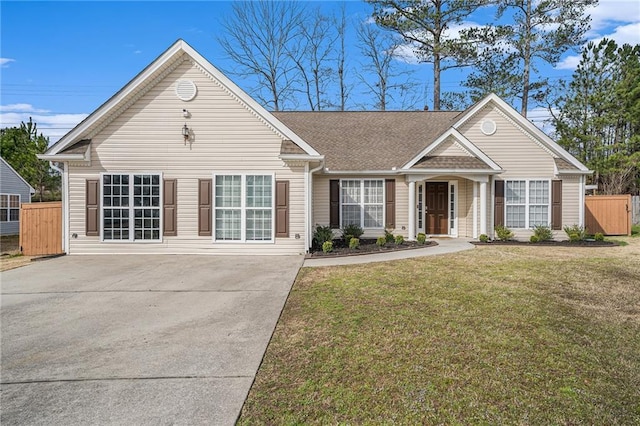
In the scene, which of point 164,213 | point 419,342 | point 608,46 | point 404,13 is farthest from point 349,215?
point 608,46

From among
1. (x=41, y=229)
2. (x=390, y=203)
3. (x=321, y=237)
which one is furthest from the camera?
(x=390, y=203)

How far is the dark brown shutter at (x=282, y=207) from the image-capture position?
11055 mm

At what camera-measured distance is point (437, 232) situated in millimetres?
14695

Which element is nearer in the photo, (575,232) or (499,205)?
(575,232)

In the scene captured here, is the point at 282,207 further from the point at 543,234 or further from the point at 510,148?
the point at 543,234

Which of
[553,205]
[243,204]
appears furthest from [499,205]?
[243,204]

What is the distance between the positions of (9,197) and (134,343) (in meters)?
23.8

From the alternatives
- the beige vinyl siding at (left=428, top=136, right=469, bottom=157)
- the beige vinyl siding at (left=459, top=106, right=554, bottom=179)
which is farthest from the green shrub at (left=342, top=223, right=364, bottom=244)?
the beige vinyl siding at (left=459, top=106, right=554, bottom=179)

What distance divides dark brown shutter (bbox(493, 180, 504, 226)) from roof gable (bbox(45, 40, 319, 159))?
7546 millimetres

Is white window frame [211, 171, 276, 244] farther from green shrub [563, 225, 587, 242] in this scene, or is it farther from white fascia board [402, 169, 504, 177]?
green shrub [563, 225, 587, 242]

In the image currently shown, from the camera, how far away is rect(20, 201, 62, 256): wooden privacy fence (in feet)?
37.0

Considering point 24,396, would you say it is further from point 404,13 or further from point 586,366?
point 404,13

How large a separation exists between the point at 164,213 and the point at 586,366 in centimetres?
1057

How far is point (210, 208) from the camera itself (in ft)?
36.3
